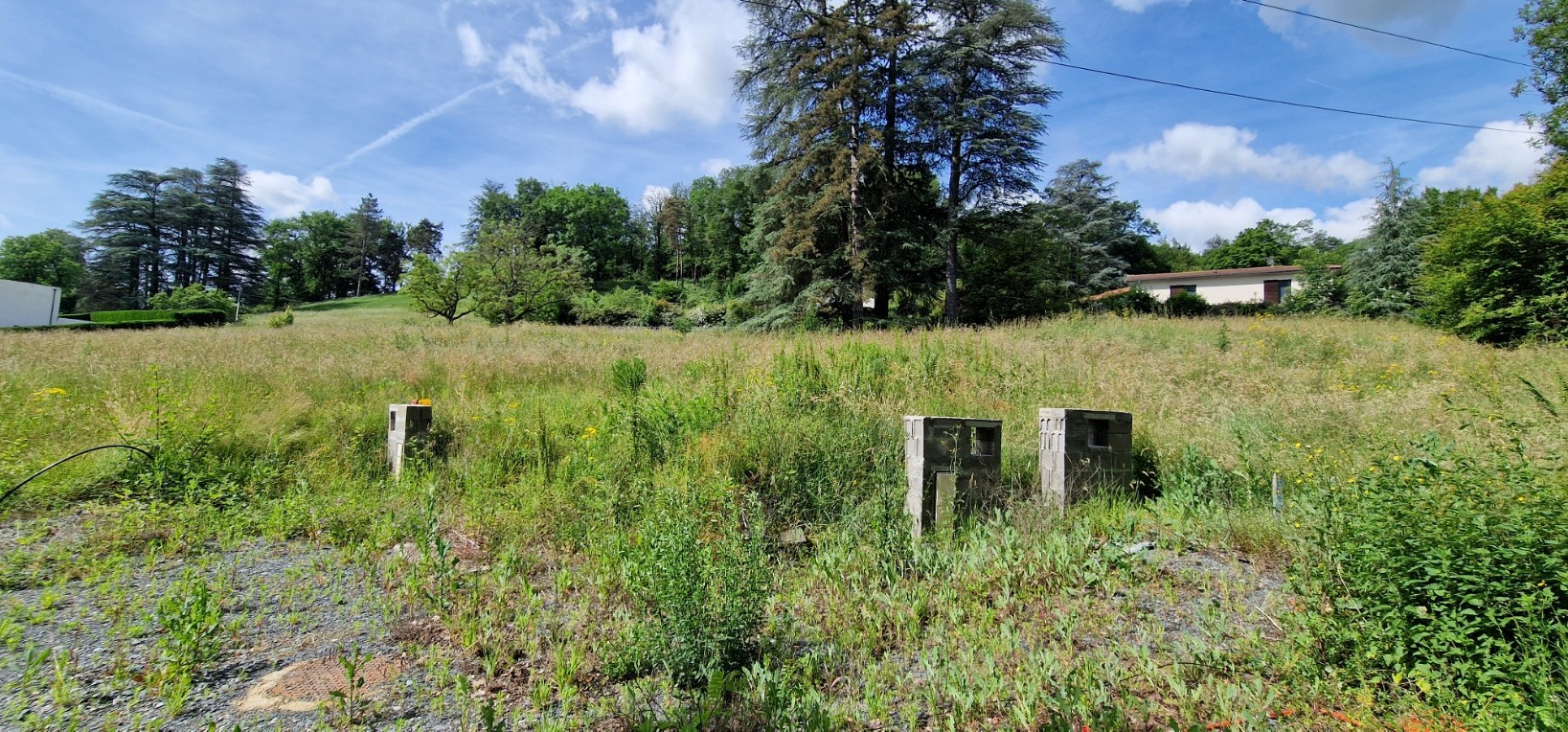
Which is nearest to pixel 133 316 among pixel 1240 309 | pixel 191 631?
pixel 191 631

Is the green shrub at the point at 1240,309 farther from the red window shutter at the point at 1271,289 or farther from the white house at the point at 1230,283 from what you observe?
the red window shutter at the point at 1271,289

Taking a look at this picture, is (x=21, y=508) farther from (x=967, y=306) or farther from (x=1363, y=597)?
(x=967, y=306)

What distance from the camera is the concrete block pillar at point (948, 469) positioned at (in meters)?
4.05

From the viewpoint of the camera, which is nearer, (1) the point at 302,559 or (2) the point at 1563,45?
(1) the point at 302,559

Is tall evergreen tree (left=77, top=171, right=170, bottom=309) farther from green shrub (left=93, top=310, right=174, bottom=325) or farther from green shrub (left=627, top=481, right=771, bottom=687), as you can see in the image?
green shrub (left=627, top=481, right=771, bottom=687)

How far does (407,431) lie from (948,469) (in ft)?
15.1

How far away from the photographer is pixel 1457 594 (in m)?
2.21

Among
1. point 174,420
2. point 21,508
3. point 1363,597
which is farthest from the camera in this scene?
point 174,420

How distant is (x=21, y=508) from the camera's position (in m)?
4.09

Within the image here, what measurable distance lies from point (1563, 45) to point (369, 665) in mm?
34503

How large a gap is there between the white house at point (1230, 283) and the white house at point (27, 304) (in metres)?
58.6

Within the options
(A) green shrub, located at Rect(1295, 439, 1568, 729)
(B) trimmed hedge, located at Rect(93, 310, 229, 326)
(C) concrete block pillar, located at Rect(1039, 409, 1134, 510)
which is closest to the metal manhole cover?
(A) green shrub, located at Rect(1295, 439, 1568, 729)

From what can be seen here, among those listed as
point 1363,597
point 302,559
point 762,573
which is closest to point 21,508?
point 302,559

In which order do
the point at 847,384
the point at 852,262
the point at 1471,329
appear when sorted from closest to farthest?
the point at 847,384, the point at 1471,329, the point at 852,262
